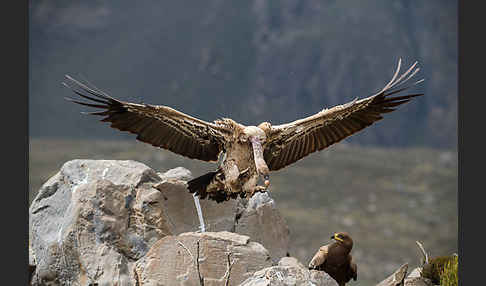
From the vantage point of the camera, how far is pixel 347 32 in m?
10.2

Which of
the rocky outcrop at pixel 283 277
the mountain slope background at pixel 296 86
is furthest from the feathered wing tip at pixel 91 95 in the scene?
the rocky outcrop at pixel 283 277

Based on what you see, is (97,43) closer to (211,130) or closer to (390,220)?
(211,130)

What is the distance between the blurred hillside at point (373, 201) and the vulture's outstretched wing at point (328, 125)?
4999 millimetres

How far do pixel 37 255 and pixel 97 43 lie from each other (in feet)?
9.45

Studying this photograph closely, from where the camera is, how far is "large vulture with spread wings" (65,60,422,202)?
5672 mm

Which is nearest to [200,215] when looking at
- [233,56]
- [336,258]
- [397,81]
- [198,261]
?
[198,261]

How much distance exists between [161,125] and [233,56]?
252cm

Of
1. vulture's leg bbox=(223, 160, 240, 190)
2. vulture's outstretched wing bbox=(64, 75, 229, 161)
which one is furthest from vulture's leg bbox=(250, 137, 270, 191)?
vulture's outstretched wing bbox=(64, 75, 229, 161)

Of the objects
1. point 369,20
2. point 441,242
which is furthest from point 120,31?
point 441,242

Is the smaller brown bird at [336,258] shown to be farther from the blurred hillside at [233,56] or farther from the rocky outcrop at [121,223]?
the blurred hillside at [233,56]

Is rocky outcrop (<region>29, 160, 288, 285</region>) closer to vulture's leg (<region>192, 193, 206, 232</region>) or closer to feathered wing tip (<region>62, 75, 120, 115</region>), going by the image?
vulture's leg (<region>192, 193, 206, 232</region>)

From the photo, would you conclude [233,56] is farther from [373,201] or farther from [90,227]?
[373,201]

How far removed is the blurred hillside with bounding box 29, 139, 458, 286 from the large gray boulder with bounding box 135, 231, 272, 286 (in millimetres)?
5360

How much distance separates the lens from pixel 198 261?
225 inches
